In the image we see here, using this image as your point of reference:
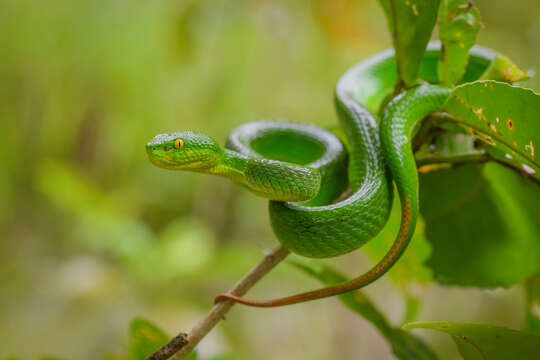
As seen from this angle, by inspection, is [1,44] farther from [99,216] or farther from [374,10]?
[374,10]

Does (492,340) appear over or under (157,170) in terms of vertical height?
over

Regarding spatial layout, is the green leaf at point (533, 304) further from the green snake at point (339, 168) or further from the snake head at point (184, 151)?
the snake head at point (184, 151)

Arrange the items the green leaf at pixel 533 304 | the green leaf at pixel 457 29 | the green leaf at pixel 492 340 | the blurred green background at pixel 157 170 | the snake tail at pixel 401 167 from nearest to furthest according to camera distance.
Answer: the green leaf at pixel 492 340 < the snake tail at pixel 401 167 < the green leaf at pixel 457 29 < the green leaf at pixel 533 304 < the blurred green background at pixel 157 170

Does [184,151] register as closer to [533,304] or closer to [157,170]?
[533,304]

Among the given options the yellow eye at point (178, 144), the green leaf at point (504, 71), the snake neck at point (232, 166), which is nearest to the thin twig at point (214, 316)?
the snake neck at point (232, 166)

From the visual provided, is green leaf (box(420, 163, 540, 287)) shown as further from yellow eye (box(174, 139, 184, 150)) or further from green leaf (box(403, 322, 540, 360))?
yellow eye (box(174, 139, 184, 150))

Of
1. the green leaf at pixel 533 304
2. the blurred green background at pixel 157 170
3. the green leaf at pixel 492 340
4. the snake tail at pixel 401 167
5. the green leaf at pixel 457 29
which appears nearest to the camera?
the green leaf at pixel 492 340

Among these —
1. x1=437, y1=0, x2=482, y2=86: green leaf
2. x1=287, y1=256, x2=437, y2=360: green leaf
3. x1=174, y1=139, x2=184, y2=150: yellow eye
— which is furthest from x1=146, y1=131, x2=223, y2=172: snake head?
x1=437, y1=0, x2=482, y2=86: green leaf

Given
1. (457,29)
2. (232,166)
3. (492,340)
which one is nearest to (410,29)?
(457,29)
